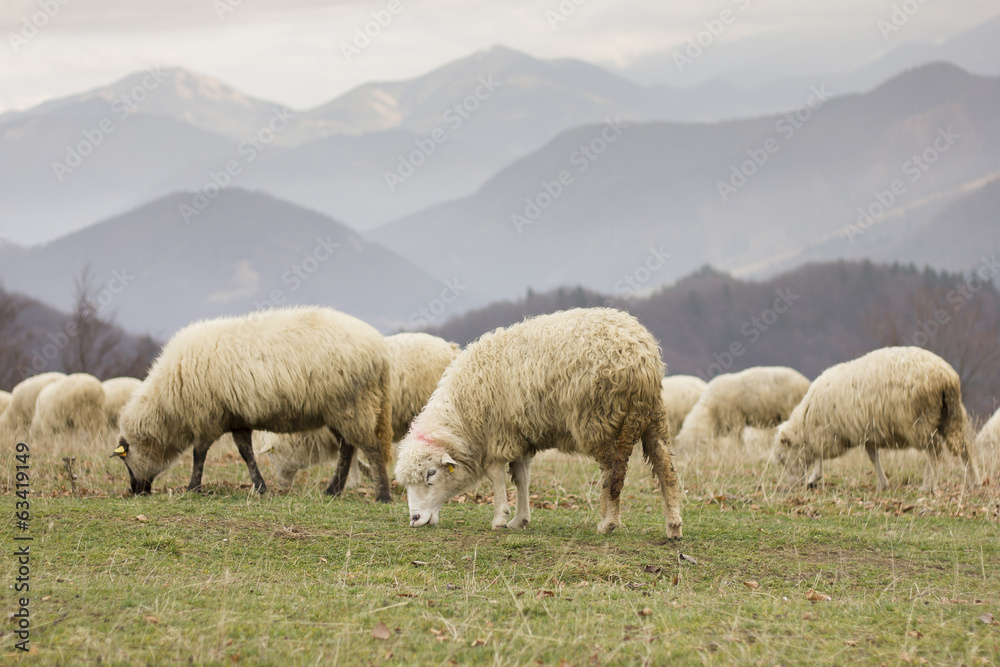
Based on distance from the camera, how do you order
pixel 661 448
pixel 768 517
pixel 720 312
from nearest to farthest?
1. pixel 661 448
2. pixel 768 517
3. pixel 720 312

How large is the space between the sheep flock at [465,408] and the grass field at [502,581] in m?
0.61

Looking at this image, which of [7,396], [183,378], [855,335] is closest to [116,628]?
[183,378]

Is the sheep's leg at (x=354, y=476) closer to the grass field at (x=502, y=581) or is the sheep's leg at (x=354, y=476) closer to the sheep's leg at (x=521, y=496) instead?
the grass field at (x=502, y=581)

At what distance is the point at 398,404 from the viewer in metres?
13.4

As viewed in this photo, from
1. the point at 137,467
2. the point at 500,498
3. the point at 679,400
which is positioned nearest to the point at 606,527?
the point at 500,498

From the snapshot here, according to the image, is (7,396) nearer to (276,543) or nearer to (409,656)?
(276,543)

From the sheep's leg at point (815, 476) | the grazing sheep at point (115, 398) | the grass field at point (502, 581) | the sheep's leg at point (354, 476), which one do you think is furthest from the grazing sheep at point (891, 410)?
the grazing sheep at point (115, 398)

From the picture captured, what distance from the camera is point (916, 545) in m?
8.77

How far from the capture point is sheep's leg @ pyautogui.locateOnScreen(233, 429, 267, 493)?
11.4 m

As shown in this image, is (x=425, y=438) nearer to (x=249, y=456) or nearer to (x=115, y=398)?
(x=249, y=456)

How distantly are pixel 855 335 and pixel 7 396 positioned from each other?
119 m

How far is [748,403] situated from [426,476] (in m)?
14.7

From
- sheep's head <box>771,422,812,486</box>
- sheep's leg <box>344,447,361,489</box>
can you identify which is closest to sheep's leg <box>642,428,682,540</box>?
sheep's leg <box>344,447,361,489</box>

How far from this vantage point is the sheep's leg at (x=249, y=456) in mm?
11383
